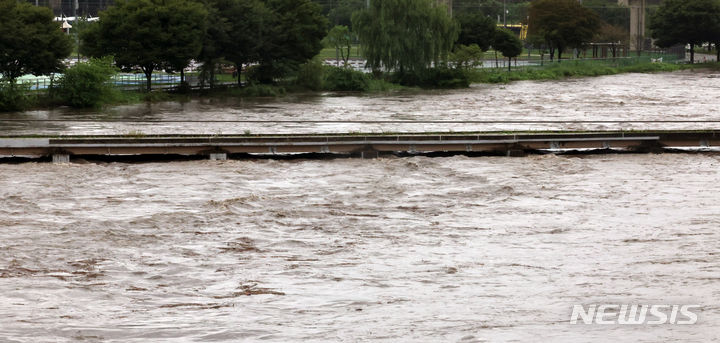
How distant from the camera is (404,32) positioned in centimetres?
8900

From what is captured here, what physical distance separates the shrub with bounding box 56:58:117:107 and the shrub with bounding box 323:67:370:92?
23.3 metres

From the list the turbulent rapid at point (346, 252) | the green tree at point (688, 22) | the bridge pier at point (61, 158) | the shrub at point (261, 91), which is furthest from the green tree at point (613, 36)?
the bridge pier at point (61, 158)

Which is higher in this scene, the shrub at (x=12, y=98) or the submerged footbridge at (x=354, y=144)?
the shrub at (x=12, y=98)

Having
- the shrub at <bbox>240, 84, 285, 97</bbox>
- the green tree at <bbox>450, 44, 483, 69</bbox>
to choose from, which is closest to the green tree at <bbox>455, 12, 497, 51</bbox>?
the green tree at <bbox>450, 44, 483, 69</bbox>

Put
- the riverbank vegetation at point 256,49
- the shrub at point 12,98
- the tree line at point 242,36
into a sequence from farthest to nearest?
1. the tree line at point 242,36
2. the riverbank vegetation at point 256,49
3. the shrub at point 12,98

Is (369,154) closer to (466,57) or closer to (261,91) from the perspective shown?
(261,91)

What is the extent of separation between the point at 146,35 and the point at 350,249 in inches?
2116

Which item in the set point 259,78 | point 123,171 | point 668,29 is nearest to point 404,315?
point 123,171

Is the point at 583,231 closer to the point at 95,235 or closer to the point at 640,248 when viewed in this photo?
the point at 640,248

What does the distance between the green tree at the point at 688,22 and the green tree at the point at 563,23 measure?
10929 millimetres

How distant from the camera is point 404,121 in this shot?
56781 mm

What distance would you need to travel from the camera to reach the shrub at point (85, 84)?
6919 centimetres

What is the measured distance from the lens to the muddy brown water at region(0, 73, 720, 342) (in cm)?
1881

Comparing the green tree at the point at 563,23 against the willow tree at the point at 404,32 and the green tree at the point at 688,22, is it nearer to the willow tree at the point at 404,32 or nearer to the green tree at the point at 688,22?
the green tree at the point at 688,22
